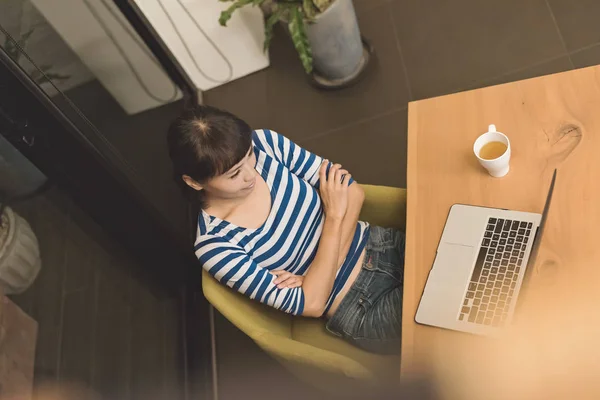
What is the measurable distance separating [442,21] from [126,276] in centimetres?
170

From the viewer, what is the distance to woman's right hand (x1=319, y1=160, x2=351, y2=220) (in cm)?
142

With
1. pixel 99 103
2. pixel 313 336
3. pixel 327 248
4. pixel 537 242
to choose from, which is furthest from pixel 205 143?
pixel 99 103

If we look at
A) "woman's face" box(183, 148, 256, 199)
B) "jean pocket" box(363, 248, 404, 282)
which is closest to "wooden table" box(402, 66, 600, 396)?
"jean pocket" box(363, 248, 404, 282)

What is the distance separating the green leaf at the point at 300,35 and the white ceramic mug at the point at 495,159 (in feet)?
3.41

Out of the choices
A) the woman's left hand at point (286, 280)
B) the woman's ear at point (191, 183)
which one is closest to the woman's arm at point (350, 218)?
the woman's left hand at point (286, 280)

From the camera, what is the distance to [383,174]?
2.17 meters

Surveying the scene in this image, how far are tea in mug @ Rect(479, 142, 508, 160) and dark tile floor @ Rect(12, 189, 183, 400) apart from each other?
98 cm

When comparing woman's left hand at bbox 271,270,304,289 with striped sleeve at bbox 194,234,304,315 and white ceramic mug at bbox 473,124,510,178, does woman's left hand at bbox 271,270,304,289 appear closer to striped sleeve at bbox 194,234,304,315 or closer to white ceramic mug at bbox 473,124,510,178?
striped sleeve at bbox 194,234,304,315

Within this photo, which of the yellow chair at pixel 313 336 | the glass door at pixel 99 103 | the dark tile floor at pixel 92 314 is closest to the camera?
the yellow chair at pixel 313 336

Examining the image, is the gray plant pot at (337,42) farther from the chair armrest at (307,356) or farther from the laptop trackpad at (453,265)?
the chair armrest at (307,356)

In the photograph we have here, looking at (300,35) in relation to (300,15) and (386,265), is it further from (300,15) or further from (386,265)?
(386,265)

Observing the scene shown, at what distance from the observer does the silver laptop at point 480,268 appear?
108 centimetres

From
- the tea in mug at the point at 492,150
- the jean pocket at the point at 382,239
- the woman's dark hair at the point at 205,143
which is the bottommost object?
the jean pocket at the point at 382,239

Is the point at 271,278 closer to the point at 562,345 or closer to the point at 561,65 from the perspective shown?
the point at 562,345
